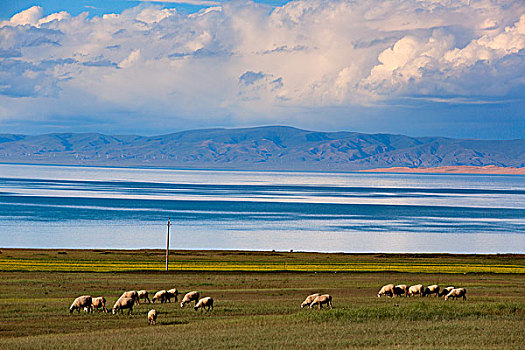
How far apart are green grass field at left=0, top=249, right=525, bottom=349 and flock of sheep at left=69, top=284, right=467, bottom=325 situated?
21.2 inches

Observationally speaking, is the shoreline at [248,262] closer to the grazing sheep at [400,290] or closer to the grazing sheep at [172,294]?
the grazing sheep at [400,290]

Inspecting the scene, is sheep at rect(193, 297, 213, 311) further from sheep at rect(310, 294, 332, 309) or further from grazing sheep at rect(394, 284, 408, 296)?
grazing sheep at rect(394, 284, 408, 296)

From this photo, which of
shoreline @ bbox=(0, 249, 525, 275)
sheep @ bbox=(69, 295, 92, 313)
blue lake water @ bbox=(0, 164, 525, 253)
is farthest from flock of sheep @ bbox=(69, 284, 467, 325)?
blue lake water @ bbox=(0, 164, 525, 253)

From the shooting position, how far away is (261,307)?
32875 millimetres

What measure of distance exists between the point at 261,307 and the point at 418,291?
990 cm

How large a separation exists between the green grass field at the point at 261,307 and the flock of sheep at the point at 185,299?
1.77ft

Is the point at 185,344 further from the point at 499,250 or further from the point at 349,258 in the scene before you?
the point at 499,250

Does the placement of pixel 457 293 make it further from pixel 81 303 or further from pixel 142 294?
pixel 81 303

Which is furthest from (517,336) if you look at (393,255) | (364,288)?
(393,255)

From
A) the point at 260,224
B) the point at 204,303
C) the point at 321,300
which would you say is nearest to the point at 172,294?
the point at 204,303

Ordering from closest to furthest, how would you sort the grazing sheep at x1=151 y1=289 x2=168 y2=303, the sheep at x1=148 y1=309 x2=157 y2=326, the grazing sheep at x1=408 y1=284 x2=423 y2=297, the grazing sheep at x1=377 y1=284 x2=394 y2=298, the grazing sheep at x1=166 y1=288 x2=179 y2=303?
the sheep at x1=148 y1=309 x2=157 y2=326 < the grazing sheep at x1=151 y1=289 x2=168 y2=303 < the grazing sheep at x1=166 y1=288 x2=179 y2=303 < the grazing sheep at x1=377 y1=284 x2=394 y2=298 < the grazing sheep at x1=408 y1=284 x2=423 y2=297

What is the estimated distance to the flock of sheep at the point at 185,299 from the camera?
99.9ft

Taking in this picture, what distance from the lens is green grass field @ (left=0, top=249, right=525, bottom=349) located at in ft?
80.3

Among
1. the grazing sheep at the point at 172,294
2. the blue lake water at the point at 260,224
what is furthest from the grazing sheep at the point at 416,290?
the blue lake water at the point at 260,224
